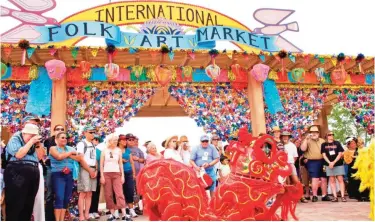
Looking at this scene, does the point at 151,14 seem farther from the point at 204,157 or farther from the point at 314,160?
the point at 314,160

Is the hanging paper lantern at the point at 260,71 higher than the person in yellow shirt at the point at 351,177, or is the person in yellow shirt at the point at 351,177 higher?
the hanging paper lantern at the point at 260,71

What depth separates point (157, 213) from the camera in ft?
10.7

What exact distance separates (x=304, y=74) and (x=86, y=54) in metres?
4.71

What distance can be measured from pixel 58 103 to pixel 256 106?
13.0 ft

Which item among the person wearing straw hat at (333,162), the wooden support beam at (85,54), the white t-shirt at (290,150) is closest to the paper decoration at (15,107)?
the wooden support beam at (85,54)

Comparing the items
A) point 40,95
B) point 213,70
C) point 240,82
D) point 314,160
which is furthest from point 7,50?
point 314,160

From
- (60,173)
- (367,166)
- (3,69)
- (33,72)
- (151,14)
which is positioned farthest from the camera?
(151,14)

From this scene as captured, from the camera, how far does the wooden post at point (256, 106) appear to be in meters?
7.59

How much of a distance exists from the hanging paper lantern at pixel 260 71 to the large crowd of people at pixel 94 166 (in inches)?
41.9

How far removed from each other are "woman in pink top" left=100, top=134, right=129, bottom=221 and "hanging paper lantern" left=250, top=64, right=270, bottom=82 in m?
3.34

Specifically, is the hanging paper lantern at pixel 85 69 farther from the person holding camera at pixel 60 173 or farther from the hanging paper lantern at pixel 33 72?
the person holding camera at pixel 60 173

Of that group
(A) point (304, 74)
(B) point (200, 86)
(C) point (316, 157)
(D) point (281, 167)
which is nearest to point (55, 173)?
(D) point (281, 167)

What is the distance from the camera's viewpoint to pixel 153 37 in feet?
25.1

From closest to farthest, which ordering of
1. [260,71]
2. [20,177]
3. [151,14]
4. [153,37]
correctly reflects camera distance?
[20,177] → [260,71] → [153,37] → [151,14]
